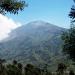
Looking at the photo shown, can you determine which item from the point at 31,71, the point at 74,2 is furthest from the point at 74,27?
the point at 31,71

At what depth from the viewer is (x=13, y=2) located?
979 inches

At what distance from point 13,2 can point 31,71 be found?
567 feet

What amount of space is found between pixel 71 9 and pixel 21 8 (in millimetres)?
22947

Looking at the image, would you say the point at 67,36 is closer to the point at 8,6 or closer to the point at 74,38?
the point at 74,38

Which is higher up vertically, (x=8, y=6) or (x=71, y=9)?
(x=71, y=9)

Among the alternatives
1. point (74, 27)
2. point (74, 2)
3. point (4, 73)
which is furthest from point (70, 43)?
point (4, 73)

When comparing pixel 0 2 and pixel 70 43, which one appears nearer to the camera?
pixel 0 2

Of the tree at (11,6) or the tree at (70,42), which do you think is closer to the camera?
the tree at (11,6)

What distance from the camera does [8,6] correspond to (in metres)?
24.9

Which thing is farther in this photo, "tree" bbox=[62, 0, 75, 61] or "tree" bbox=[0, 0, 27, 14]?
"tree" bbox=[62, 0, 75, 61]

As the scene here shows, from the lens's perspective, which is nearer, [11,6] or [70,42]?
[11,6]

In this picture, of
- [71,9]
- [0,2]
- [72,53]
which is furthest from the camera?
[72,53]

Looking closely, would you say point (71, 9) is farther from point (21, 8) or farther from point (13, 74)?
point (13, 74)

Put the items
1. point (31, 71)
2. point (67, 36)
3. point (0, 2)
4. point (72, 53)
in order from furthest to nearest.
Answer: point (31, 71) < point (67, 36) < point (72, 53) < point (0, 2)
